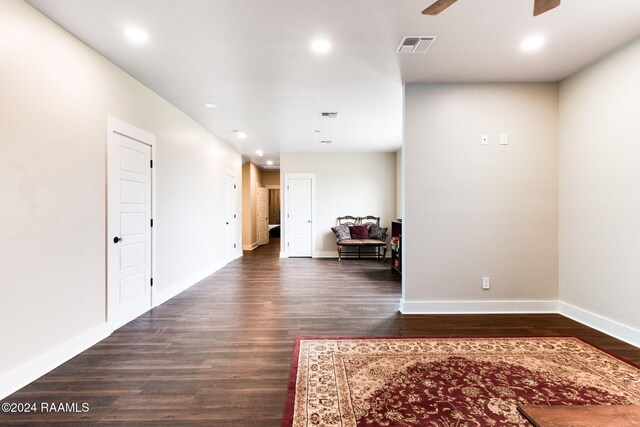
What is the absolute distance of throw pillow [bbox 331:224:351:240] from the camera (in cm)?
724

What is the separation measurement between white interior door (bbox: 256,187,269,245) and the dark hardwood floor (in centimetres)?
525

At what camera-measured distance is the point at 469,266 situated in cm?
347

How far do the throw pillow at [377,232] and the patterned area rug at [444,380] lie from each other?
15.2ft

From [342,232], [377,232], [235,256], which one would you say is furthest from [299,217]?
[377,232]

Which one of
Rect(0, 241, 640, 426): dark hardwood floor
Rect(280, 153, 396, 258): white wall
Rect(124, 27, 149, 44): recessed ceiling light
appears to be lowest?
Rect(0, 241, 640, 426): dark hardwood floor

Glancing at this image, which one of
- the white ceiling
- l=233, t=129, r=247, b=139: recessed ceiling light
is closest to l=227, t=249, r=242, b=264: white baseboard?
l=233, t=129, r=247, b=139: recessed ceiling light

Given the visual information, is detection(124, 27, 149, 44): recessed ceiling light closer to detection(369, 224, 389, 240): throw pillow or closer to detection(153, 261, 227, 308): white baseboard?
detection(153, 261, 227, 308): white baseboard

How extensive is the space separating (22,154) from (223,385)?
2.07 metres

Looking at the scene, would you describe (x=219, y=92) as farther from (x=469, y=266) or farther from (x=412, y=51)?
(x=469, y=266)

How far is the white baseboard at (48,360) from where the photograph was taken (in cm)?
195

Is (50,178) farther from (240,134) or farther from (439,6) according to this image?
(240,134)

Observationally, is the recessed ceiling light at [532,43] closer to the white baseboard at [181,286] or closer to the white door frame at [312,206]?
the white baseboard at [181,286]

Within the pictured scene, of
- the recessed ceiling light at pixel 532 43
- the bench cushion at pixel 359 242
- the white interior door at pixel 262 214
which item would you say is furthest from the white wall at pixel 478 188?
the white interior door at pixel 262 214

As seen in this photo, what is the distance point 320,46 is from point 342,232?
5018 millimetres
